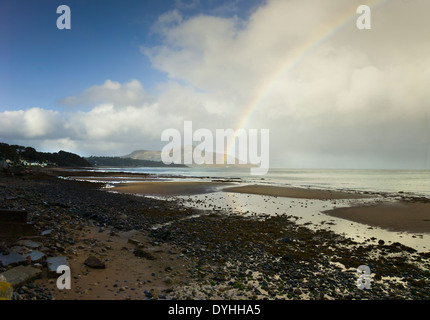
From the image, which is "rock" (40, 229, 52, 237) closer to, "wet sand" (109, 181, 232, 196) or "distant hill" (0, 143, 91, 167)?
"wet sand" (109, 181, 232, 196)

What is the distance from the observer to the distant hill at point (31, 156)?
3911 inches

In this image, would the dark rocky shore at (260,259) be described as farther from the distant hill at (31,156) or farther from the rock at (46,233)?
the distant hill at (31,156)

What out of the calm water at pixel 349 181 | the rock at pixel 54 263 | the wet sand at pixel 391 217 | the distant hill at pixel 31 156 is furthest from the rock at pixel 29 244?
the distant hill at pixel 31 156

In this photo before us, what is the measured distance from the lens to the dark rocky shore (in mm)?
7484

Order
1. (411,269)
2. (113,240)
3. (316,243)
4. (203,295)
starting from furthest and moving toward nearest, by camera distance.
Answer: (316,243) < (113,240) < (411,269) < (203,295)

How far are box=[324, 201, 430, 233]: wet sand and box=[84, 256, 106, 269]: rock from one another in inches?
732

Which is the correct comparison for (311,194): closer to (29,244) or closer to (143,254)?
(143,254)

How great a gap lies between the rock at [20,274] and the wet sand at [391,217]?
2035 centimetres

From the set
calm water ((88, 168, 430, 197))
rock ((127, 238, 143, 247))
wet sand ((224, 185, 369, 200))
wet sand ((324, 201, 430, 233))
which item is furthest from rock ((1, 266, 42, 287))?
calm water ((88, 168, 430, 197))

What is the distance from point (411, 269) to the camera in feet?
32.2
